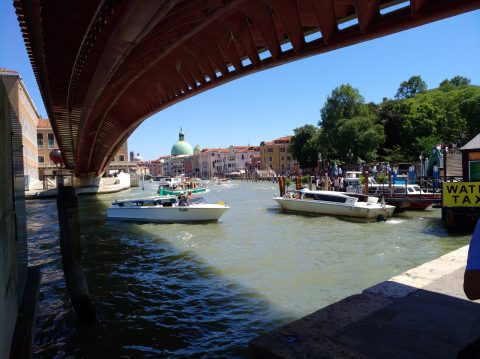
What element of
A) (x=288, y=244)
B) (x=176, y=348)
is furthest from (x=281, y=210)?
(x=176, y=348)

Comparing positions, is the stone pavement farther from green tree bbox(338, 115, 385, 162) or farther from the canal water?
green tree bbox(338, 115, 385, 162)

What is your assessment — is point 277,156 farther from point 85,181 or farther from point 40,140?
point 85,181

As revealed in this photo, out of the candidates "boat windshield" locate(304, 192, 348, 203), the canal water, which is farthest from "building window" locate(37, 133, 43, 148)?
"boat windshield" locate(304, 192, 348, 203)

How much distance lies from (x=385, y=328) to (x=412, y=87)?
92.1 m

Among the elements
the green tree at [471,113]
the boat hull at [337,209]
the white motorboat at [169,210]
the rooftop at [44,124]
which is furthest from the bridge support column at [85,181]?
the green tree at [471,113]

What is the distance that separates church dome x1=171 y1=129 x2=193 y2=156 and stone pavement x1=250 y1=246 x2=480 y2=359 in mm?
191317

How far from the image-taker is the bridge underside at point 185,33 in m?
7.61

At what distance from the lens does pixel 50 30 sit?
32.5 ft

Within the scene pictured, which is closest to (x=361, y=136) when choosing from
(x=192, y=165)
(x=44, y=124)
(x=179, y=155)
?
(x=44, y=124)

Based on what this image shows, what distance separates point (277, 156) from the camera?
121 meters

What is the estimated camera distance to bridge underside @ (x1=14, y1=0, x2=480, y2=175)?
7613mm

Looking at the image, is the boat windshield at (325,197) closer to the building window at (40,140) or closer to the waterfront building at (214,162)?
the building window at (40,140)

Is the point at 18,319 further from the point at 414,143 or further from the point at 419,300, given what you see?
the point at 414,143

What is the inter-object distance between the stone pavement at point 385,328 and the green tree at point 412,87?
288 ft
